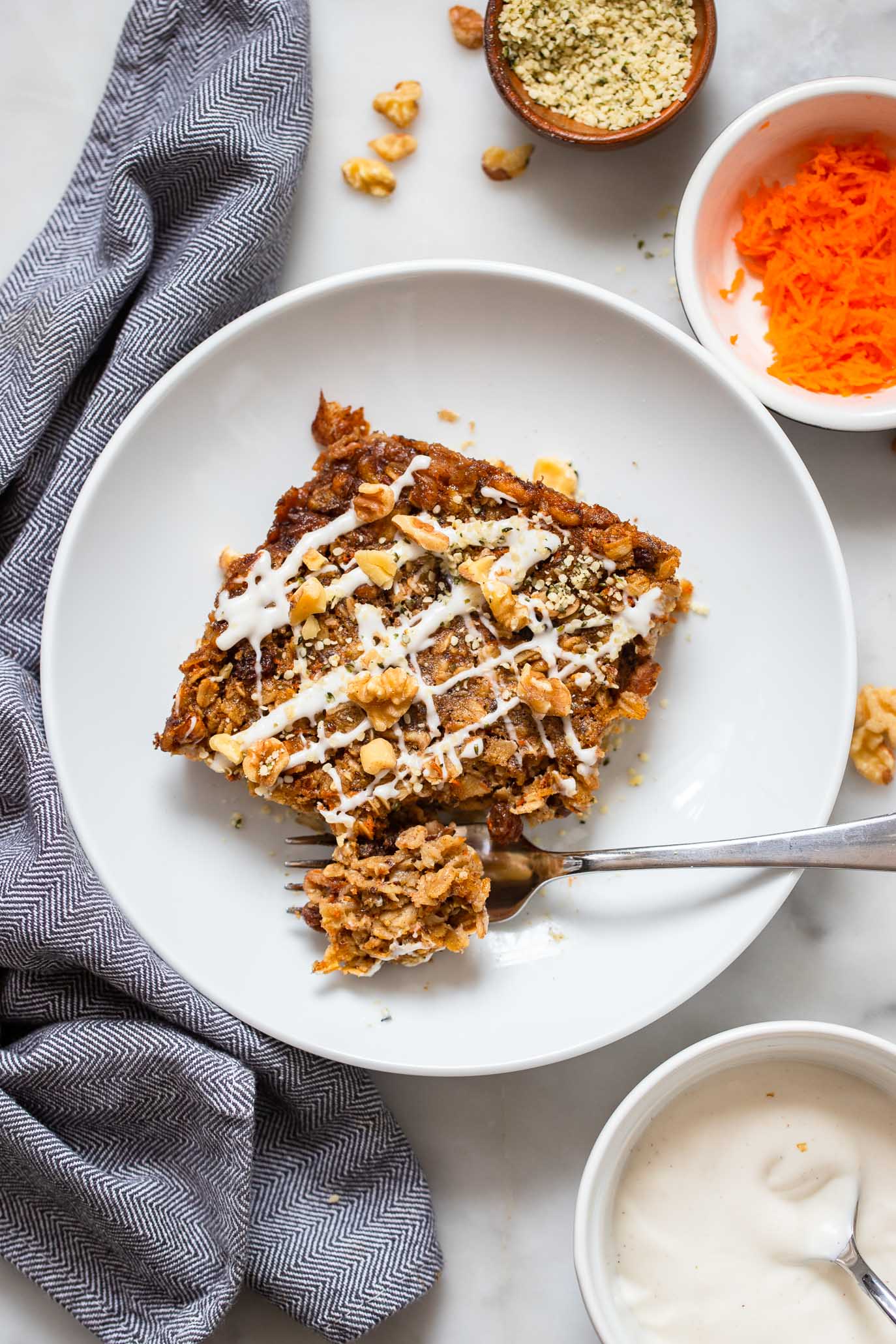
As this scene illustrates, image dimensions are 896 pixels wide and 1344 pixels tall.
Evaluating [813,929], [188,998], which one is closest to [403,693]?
[188,998]

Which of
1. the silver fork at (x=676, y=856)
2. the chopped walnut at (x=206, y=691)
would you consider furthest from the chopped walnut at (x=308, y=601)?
the silver fork at (x=676, y=856)

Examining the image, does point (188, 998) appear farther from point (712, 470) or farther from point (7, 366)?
point (712, 470)

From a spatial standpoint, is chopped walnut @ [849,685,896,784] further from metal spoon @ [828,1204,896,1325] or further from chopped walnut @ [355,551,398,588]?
chopped walnut @ [355,551,398,588]

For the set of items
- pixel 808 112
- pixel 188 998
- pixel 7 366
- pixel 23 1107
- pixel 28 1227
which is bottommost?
pixel 28 1227

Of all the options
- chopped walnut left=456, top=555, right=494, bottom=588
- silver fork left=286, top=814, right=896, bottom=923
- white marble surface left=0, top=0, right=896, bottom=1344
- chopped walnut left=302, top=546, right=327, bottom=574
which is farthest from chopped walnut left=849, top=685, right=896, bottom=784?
chopped walnut left=302, top=546, right=327, bottom=574

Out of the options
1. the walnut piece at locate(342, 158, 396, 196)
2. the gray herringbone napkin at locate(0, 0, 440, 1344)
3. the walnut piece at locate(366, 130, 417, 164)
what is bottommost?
the gray herringbone napkin at locate(0, 0, 440, 1344)

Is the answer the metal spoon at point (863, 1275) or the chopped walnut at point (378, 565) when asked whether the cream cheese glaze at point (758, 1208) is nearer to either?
the metal spoon at point (863, 1275)

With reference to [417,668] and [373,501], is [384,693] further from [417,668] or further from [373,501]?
[373,501]
